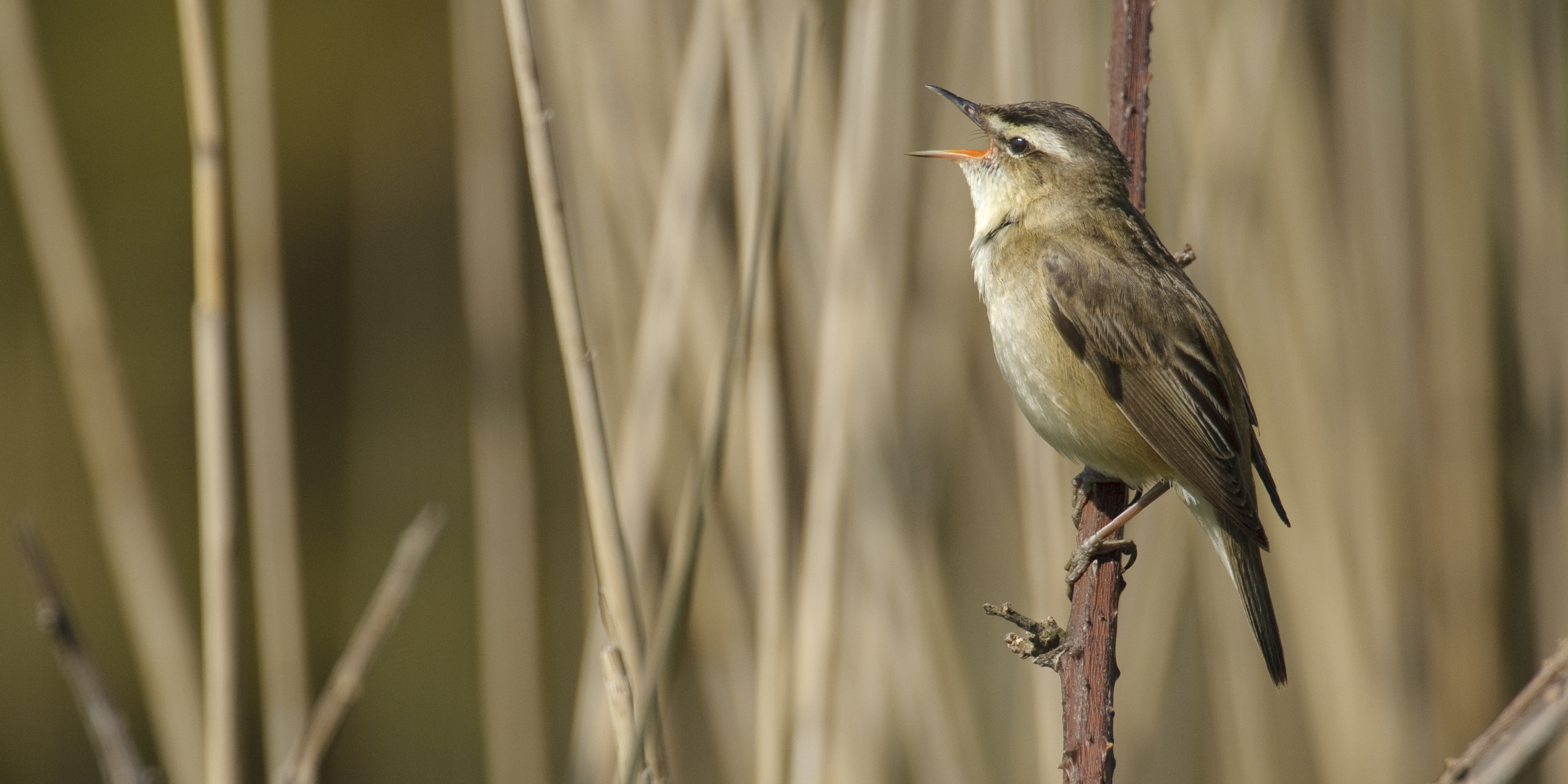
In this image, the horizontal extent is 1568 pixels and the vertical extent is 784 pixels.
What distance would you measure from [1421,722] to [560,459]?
9.18 feet

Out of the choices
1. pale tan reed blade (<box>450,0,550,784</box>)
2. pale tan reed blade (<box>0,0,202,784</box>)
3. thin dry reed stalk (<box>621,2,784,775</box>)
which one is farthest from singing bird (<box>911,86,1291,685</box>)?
pale tan reed blade (<box>0,0,202,784</box>)

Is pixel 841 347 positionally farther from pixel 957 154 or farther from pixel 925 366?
pixel 925 366

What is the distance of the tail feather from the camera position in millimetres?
1975

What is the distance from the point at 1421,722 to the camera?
8.88 ft

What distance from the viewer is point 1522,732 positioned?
99cm

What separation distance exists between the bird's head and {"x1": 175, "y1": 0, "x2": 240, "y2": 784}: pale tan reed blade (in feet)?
3.74

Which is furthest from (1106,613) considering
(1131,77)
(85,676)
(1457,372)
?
(1457,372)

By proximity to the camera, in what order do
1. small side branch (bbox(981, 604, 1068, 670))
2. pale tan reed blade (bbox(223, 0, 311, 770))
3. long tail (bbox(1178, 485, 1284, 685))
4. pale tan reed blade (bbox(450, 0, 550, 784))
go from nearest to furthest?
small side branch (bbox(981, 604, 1068, 670)), long tail (bbox(1178, 485, 1284, 685)), pale tan reed blade (bbox(223, 0, 311, 770)), pale tan reed blade (bbox(450, 0, 550, 784))

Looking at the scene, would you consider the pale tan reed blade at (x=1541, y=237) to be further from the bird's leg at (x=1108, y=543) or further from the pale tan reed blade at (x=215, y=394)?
the pale tan reed blade at (x=215, y=394)

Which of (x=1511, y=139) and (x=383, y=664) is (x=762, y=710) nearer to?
(x=1511, y=139)

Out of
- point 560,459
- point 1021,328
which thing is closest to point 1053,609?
point 1021,328

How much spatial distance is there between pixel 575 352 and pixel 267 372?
1.04 m

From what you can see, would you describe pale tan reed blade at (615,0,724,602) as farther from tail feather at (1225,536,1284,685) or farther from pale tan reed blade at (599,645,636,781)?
tail feather at (1225,536,1284,685)

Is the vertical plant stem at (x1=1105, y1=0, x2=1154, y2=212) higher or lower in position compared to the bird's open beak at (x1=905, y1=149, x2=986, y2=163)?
higher
